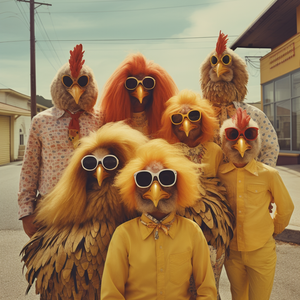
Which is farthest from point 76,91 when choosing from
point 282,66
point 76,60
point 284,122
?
point 284,122

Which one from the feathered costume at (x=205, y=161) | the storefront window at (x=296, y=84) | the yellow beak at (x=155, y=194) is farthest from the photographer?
the storefront window at (x=296, y=84)

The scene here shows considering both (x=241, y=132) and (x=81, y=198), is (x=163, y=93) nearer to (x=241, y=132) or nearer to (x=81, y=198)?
(x=241, y=132)

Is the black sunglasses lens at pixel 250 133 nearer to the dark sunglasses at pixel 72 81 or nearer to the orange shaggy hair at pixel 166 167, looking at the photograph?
the orange shaggy hair at pixel 166 167

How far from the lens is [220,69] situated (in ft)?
7.18

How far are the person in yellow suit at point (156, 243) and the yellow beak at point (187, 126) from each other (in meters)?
0.38

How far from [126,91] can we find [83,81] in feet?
1.04

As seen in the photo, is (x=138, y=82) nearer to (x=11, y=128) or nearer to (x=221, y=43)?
(x=221, y=43)

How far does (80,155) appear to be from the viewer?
61.1 inches

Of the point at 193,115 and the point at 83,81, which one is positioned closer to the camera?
the point at 193,115

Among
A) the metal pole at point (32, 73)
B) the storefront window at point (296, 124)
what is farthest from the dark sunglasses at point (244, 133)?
the metal pole at point (32, 73)

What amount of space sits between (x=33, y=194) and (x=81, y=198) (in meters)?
0.76

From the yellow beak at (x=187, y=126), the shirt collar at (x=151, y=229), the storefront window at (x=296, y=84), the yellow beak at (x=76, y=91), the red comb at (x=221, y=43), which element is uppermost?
the storefront window at (x=296, y=84)

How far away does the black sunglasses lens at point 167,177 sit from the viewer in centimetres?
133

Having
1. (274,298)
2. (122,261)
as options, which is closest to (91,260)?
(122,261)
